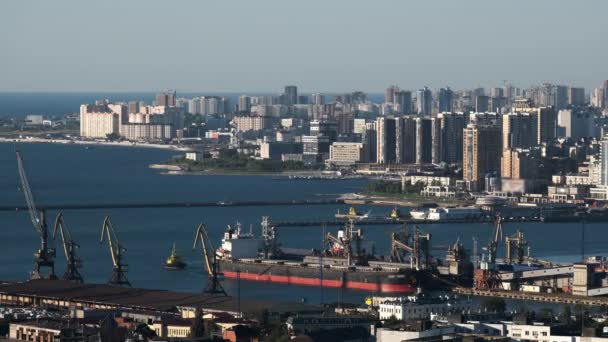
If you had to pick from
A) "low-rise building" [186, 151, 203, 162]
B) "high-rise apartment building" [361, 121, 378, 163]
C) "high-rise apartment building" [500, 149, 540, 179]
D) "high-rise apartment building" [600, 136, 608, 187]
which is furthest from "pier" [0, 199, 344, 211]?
"low-rise building" [186, 151, 203, 162]

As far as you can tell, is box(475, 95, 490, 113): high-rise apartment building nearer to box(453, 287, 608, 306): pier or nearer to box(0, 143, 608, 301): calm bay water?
box(0, 143, 608, 301): calm bay water

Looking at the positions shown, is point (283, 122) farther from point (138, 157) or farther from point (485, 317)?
point (485, 317)

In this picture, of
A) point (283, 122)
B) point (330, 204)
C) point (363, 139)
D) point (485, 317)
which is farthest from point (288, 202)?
point (283, 122)

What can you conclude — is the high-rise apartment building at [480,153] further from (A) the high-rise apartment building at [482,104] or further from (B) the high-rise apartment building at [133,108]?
(B) the high-rise apartment building at [133,108]

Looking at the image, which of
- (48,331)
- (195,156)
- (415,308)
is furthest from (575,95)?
(48,331)

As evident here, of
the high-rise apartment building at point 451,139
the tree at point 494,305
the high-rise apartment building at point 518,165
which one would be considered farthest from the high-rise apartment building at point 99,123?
the tree at point 494,305
